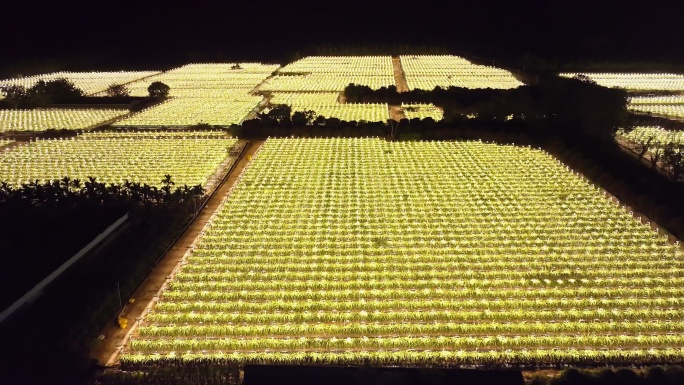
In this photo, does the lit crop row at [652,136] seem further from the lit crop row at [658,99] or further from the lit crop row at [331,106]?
the lit crop row at [331,106]

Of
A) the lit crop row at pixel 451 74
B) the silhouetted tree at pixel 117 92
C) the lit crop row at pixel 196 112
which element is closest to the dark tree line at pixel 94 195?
the lit crop row at pixel 196 112

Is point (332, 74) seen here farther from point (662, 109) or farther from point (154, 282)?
point (154, 282)

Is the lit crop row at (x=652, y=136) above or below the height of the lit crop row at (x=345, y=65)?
below

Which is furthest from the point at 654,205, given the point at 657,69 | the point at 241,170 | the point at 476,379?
the point at 657,69

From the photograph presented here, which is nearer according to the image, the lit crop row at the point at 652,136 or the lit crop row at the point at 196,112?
the lit crop row at the point at 652,136

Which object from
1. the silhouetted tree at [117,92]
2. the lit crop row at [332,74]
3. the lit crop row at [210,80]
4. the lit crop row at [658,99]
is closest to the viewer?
the lit crop row at [658,99]

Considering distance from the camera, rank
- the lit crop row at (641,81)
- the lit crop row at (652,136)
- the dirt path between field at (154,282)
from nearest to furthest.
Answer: the dirt path between field at (154,282) < the lit crop row at (652,136) < the lit crop row at (641,81)

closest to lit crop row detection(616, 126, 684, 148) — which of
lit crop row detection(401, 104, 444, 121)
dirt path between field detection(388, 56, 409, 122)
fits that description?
lit crop row detection(401, 104, 444, 121)
